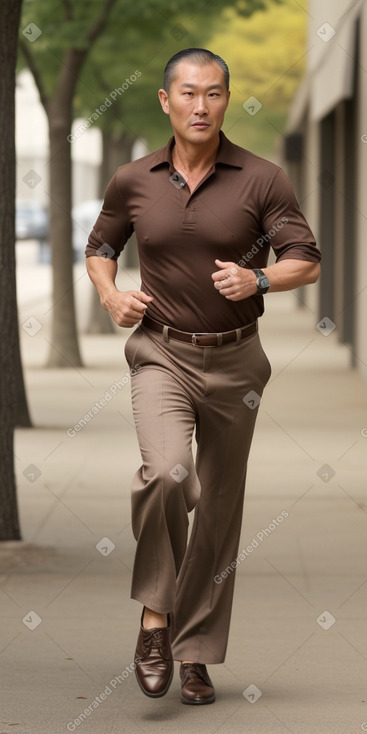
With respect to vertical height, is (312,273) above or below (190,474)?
above

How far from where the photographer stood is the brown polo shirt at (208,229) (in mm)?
5078

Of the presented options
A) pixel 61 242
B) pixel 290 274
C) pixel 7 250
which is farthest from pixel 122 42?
pixel 290 274

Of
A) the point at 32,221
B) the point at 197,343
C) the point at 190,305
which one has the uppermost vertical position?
the point at 190,305

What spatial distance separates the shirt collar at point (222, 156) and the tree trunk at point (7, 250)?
3118 millimetres

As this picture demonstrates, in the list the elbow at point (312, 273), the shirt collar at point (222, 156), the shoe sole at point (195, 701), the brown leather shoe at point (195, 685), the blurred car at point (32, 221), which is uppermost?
the shirt collar at point (222, 156)

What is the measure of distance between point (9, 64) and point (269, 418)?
274 inches

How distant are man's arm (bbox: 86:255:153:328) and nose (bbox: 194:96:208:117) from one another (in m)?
0.60

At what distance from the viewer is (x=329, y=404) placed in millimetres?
15695

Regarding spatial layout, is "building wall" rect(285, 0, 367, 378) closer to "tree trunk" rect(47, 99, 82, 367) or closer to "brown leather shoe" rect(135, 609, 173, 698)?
"tree trunk" rect(47, 99, 82, 367)

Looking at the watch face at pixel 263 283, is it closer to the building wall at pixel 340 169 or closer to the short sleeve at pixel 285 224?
the short sleeve at pixel 285 224

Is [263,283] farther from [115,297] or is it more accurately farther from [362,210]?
[362,210]

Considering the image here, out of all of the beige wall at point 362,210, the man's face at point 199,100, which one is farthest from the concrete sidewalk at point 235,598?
the beige wall at point 362,210

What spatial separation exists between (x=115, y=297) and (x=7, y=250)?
3250mm

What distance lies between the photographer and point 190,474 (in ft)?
16.6
